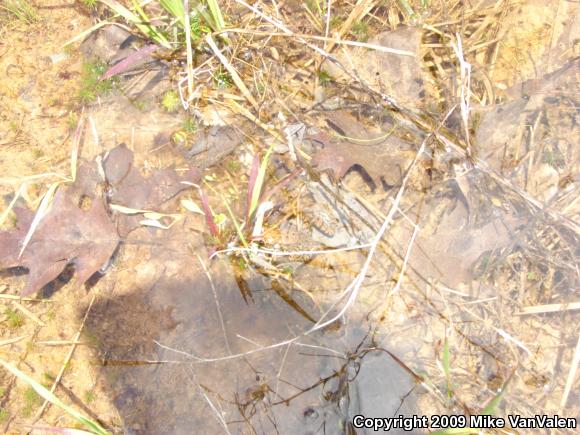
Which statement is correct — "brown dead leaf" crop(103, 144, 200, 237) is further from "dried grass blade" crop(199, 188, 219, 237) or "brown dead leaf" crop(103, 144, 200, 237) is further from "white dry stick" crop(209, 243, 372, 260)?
"white dry stick" crop(209, 243, 372, 260)

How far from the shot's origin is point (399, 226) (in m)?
2.06

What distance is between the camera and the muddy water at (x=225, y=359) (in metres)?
1.88

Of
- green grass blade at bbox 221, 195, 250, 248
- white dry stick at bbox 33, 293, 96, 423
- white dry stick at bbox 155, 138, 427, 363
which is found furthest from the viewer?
white dry stick at bbox 33, 293, 96, 423

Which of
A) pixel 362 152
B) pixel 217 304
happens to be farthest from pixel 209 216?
pixel 362 152

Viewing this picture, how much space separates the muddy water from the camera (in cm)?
188

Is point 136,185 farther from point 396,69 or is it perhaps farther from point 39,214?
point 396,69

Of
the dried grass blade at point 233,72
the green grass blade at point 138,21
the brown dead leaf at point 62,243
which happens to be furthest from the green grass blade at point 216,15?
the brown dead leaf at point 62,243

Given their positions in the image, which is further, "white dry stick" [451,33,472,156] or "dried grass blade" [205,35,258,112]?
"dried grass blade" [205,35,258,112]

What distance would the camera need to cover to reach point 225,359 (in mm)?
1928

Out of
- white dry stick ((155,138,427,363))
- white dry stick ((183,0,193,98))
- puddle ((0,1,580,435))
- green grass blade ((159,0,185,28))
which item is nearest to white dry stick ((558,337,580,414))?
puddle ((0,1,580,435))

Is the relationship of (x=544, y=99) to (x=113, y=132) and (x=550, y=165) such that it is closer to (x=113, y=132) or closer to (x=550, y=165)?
(x=550, y=165)

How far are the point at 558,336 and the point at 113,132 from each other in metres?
2.26

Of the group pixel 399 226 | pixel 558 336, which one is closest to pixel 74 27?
pixel 399 226

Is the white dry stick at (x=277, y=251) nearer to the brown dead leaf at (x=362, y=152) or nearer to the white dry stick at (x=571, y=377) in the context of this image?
the brown dead leaf at (x=362, y=152)
